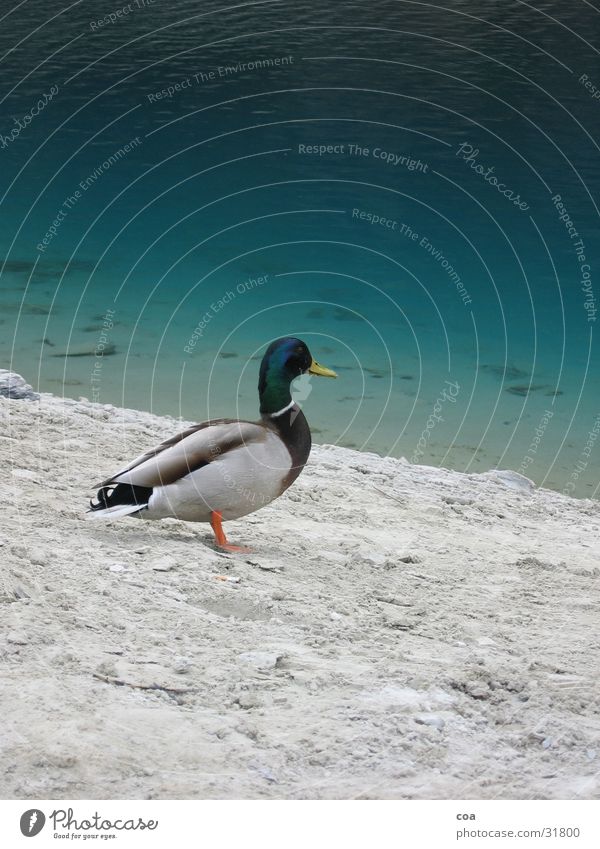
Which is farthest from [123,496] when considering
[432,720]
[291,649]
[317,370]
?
[432,720]

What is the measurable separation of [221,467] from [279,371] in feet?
2.11

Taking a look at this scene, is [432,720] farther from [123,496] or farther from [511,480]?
[511,480]

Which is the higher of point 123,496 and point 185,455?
point 185,455

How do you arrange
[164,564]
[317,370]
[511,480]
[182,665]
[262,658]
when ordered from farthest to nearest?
[511,480] < [317,370] < [164,564] < [262,658] < [182,665]

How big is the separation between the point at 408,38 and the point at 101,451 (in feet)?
78.2

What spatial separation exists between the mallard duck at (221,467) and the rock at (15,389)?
326cm

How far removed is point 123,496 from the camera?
6.02 metres

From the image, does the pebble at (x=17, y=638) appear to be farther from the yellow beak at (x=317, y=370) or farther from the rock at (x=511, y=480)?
the rock at (x=511, y=480)

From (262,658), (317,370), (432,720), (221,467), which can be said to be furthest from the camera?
(317,370)

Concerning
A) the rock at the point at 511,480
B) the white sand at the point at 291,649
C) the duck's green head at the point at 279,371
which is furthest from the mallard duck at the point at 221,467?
the rock at the point at 511,480

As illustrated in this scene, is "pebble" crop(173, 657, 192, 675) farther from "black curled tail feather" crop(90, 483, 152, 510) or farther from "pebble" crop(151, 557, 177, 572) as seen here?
"black curled tail feather" crop(90, 483, 152, 510)

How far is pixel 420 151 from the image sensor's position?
19.3m

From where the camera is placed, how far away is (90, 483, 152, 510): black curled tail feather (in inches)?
236

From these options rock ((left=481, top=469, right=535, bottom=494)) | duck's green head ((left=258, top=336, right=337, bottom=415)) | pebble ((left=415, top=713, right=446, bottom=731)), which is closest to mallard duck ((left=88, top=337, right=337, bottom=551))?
duck's green head ((left=258, top=336, right=337, bottom=415))
